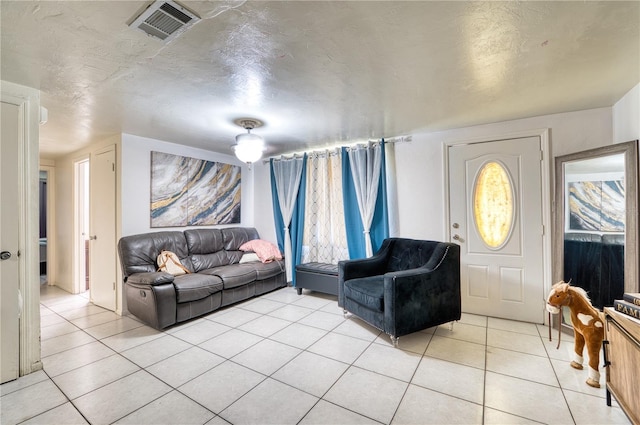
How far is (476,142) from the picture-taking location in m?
3.18

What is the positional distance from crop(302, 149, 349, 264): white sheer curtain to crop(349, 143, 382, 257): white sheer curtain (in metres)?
0.35

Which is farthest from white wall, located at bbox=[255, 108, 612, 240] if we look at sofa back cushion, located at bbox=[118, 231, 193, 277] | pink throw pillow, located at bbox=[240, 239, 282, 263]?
sofa back cushion, located at bbox=[118, 231, 193, 277]

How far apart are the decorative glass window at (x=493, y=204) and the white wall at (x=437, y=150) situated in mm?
371

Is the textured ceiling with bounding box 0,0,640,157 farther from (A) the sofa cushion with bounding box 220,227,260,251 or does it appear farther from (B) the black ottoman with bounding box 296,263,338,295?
(B) the black ottoman with bounding box 296,263,338,295

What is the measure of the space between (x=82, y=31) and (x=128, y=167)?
7.37 ft

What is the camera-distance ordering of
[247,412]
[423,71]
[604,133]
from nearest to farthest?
[247,412], [423,71], [604,133]

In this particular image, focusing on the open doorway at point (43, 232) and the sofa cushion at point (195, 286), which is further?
the open doorway at point (43, 232)

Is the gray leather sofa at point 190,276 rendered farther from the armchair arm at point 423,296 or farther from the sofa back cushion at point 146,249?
the armchair arm at point 423,296

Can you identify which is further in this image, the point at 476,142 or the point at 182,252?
the point at 182,252

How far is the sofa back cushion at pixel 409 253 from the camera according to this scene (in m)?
2.97

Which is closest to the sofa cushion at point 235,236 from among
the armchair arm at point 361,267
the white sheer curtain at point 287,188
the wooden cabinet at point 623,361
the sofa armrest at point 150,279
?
the white sheer curtain at point 287,188

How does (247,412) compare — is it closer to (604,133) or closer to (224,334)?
(224,334)

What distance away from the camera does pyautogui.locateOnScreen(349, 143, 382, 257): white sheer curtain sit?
3.68m

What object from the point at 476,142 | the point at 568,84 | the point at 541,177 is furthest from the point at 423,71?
the point at 541,177
